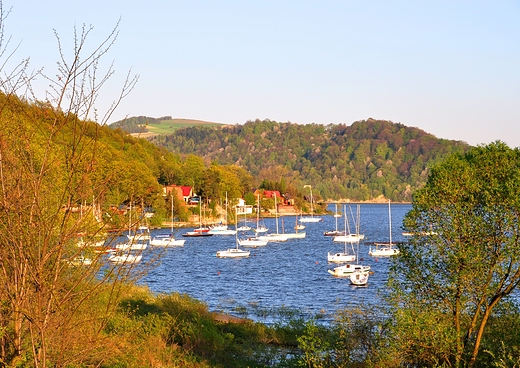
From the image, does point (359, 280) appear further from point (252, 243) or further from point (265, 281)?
point (252, 243)

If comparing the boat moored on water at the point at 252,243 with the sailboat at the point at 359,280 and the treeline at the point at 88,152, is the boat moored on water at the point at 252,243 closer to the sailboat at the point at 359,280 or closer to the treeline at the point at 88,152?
the sailboat at the point at 359,280

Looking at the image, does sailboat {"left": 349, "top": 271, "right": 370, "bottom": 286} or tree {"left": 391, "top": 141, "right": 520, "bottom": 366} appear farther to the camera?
sailboat {"left": 349, "top": 271, "right": 370, "bottom": 286}

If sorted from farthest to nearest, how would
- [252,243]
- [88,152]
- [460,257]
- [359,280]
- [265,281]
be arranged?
1. [252,243]
2. [265,281]
3. [359,280]
4. [460,257]
5. [88,152]

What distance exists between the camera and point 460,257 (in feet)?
45.2

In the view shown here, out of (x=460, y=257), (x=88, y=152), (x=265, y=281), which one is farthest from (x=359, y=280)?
(x=88, y=152)

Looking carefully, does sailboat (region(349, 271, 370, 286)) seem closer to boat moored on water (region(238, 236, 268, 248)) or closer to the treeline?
the treeline

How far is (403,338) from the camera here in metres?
13.7

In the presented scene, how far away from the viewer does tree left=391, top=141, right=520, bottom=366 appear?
13.5 metres

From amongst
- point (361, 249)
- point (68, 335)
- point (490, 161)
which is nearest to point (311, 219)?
point (361, 249)

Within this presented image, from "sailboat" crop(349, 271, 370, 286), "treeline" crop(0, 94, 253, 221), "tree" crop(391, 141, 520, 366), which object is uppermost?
"treeline" crop(0, 94, 253, 221)

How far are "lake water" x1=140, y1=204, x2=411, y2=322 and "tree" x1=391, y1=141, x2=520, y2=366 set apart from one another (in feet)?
35.4

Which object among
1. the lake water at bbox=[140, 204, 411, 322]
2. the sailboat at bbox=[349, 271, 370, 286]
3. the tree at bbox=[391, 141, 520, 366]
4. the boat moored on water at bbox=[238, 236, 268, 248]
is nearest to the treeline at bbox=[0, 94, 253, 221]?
the tree at bbox=[391, 141, 520, 366]

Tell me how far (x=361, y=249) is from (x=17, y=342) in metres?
71.0

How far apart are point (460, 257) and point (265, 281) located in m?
35.0
